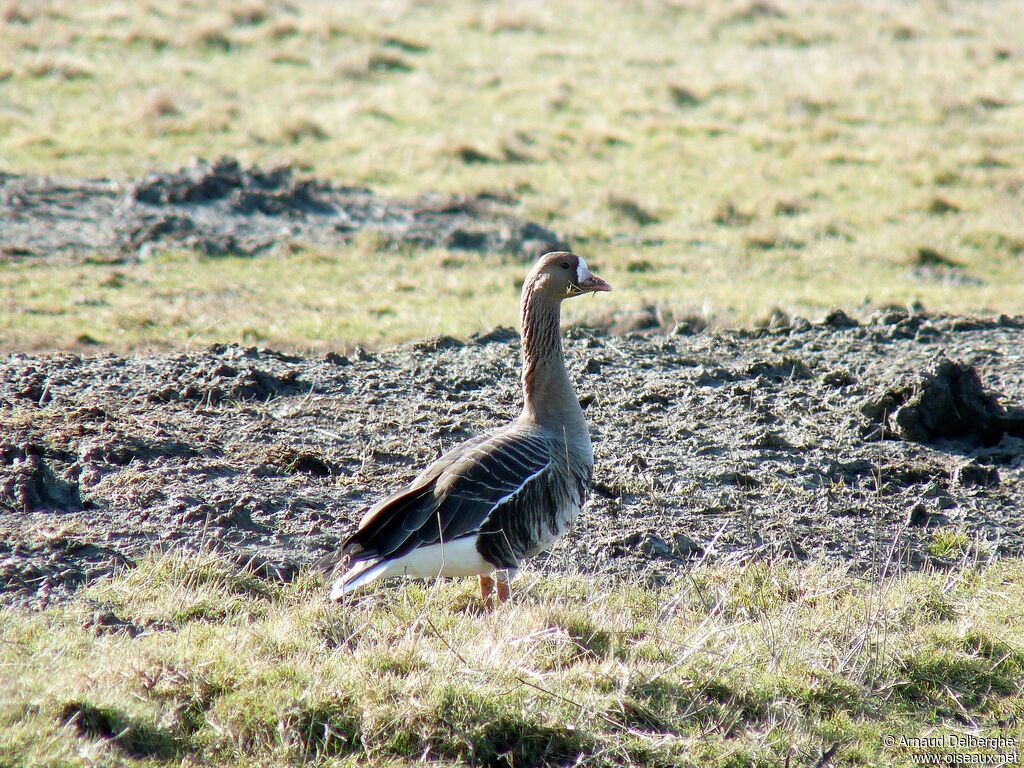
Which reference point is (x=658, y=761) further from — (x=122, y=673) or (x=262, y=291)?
(x=262, y=291)

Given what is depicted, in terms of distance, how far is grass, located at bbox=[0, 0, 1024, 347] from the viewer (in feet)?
35.2

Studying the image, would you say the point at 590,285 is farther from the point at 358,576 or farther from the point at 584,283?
the point at 358,576

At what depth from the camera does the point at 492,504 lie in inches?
197

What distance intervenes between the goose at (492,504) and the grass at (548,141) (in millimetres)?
4070

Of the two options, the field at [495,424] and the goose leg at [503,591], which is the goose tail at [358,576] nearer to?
the field at [495,424]

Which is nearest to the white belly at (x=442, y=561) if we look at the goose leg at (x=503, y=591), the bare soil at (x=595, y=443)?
the goose leg at (x=503, y=591)

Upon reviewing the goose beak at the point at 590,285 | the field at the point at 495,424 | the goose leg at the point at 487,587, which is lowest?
the goose leg at the point at 487,587

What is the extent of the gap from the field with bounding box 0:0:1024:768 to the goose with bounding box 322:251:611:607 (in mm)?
268

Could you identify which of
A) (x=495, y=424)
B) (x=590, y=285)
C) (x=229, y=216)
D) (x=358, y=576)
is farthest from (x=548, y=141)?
(x=358, y=576)

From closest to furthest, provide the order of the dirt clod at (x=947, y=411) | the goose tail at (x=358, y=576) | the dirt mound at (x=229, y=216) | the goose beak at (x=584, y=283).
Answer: the goose tail at (x=358, y=576) → the goose beak at (x=584, y=283) → the dirt clod at (x=947, y=411) → the dirt mound at (x=229, y=216)

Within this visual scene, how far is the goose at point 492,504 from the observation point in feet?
15.7

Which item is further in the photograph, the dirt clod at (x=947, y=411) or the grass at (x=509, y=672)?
the dirt clod at (x=947, y=411)

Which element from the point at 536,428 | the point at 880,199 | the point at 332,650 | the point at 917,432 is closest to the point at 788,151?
the point at 880,199

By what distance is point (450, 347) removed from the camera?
862 centimetres
